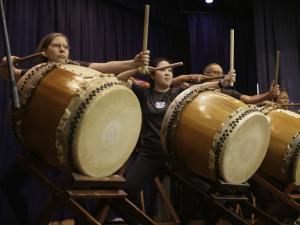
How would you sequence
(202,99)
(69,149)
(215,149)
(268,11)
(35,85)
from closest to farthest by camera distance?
(69,149)
(35,85)
(215,149)
(202,99)
(268,11)

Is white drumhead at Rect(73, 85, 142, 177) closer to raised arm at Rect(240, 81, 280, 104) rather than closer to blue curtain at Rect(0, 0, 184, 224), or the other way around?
raised arm at Rect(240, 81, 280, 104)

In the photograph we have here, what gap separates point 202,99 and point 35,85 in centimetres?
97

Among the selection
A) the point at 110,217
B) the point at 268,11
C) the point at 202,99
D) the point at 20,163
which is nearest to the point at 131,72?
the point at 202,99

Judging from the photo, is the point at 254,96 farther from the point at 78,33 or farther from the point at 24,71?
the point at 24,71

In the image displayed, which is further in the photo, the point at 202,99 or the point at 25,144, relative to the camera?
the point at 202,99

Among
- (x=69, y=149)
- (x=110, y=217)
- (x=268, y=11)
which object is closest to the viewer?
(x=69, y=149)

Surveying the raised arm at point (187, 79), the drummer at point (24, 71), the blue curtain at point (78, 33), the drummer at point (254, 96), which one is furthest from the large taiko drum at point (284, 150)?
the blue curtain at point (78, 33)

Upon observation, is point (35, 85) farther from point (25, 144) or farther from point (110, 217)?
point (110, 217)

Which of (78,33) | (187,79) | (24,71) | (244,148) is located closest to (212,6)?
(78,33)

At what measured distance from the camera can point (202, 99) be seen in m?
2.52

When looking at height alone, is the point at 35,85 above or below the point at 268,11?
below

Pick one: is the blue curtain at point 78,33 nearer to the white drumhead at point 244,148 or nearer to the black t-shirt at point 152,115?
the black t-shirt at point 152,115

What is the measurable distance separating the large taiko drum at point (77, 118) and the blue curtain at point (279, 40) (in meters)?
3.74

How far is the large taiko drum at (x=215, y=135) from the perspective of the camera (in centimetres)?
234
